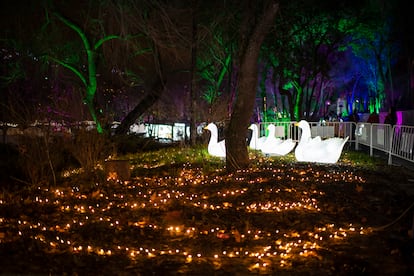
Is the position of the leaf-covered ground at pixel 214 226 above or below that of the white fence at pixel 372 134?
below

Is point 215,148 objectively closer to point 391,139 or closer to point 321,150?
A: point 321,150

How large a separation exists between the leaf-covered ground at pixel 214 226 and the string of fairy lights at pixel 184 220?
0.02m

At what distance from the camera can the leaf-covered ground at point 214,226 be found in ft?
16.6

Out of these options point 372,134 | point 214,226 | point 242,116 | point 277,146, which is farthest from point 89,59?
point 214,226

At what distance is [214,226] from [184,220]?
1.91 ft

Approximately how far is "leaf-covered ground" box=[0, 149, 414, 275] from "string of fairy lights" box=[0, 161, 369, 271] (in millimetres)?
15

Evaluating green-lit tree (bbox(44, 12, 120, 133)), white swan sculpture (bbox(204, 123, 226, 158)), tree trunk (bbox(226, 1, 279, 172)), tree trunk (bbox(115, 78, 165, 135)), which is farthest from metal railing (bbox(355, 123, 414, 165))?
green-lit tree (bbox(44, 12, 120, 133))

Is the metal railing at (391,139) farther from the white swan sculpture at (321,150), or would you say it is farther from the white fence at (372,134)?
the white swan sculpture at (321,150)

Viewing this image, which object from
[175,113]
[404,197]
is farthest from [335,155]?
[175,113]

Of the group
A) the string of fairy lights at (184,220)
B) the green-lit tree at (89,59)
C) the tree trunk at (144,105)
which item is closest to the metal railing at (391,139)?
the string of fairy lights at (184,220)

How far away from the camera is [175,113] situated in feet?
109

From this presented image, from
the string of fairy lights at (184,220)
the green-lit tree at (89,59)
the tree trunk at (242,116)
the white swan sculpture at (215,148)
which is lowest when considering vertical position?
the string of fairy lights at (184,220)

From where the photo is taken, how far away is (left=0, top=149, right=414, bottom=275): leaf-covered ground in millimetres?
5051

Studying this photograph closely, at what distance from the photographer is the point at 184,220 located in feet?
22.6
